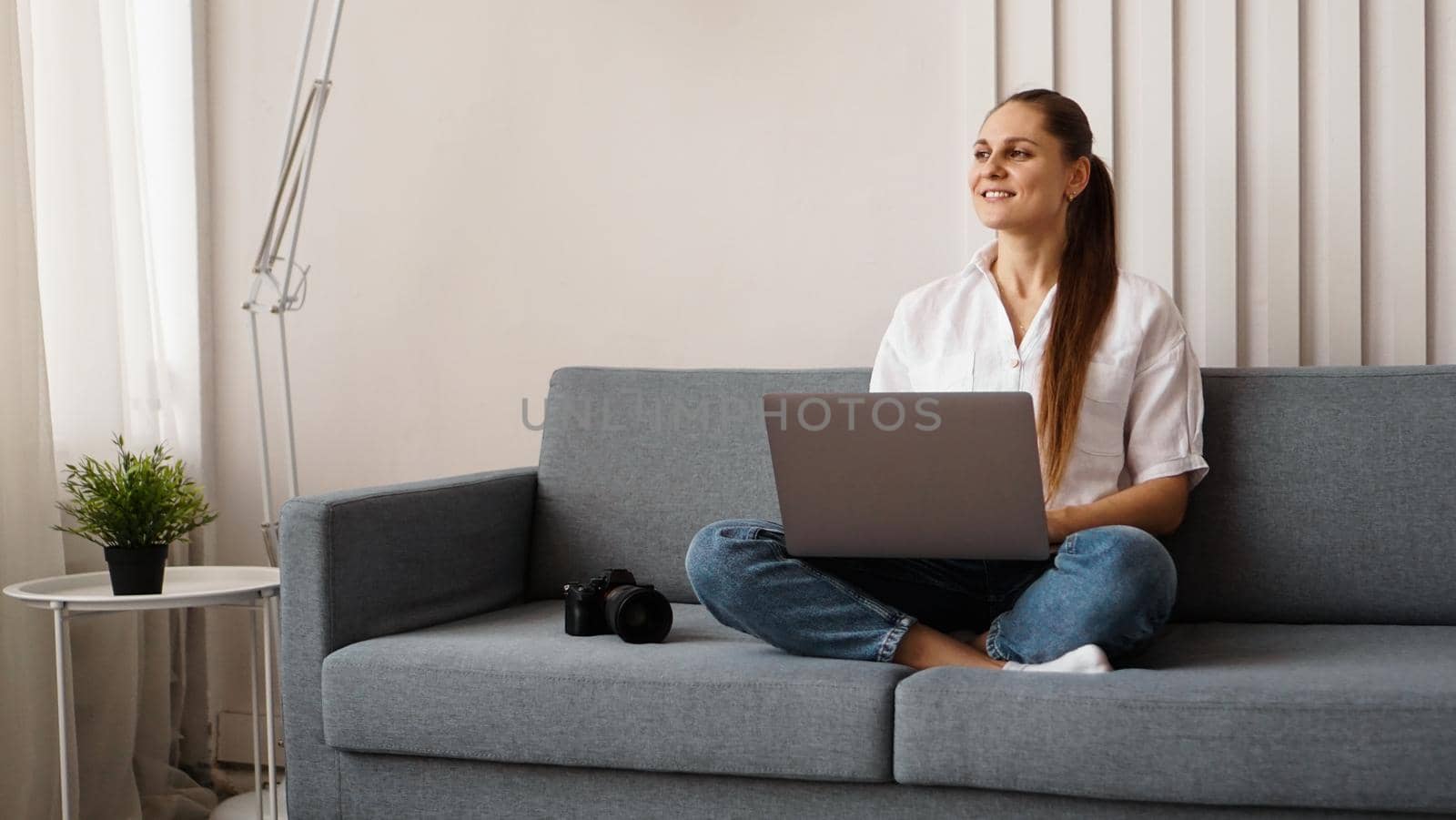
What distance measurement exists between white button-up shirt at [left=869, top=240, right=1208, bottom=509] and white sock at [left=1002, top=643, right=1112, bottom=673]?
0.33 meters

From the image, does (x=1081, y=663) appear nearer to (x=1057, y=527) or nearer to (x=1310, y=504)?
(x=1057, y=527)

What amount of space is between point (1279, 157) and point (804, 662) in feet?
4.18

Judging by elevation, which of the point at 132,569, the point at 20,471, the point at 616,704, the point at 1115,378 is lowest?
the point at 616,704

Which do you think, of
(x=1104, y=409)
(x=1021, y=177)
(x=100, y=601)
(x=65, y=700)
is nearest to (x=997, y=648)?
(x=1104, y=409)

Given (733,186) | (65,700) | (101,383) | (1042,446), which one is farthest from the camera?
(733,186)

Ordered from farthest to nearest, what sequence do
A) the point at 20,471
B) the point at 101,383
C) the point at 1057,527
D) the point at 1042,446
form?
the point at 101,383 → the point at 20,471 → the point at 1042,446 → the point at 1057,527

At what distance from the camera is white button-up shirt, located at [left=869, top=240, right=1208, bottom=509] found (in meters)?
1.87

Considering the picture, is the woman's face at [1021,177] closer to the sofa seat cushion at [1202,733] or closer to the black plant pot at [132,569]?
the sofa seat cushion at [1202,733]

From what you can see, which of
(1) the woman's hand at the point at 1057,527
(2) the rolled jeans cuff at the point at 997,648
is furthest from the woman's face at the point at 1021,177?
(2) the rolled jeans cuff at the point at 997,648

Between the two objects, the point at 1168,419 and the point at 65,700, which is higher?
the point at 1168,419

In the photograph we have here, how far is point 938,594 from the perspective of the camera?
180 cm

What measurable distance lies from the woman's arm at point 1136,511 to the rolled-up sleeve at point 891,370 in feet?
1.15

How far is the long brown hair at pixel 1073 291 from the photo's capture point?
1.86m

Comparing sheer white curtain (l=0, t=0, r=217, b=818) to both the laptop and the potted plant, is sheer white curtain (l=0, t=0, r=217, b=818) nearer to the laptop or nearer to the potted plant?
the potted plant
